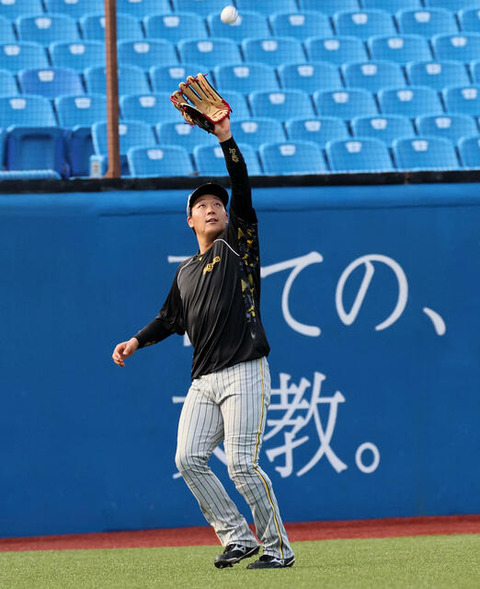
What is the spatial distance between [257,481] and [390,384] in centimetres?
225

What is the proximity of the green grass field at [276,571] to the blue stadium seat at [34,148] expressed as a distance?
2931mm

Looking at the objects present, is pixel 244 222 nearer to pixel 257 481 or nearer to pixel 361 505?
pixel 257 481

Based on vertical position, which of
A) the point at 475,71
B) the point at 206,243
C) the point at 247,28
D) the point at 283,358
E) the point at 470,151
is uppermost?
the point at 247,28

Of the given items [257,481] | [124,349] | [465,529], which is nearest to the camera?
[257,481]

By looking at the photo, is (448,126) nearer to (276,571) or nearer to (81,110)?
(81,110)

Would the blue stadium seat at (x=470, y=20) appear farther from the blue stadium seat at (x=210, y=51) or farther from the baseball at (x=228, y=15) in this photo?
the baseball at (x=228, y=15)

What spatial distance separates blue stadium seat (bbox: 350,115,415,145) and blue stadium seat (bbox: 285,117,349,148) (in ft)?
0.41

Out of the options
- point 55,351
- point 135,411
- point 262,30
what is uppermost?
point 262,30

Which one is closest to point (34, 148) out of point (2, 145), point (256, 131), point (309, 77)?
point (2, 145)

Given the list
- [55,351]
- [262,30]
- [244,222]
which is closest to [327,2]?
[262,30]

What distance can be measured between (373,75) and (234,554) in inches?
256

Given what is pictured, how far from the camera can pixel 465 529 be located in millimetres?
5863

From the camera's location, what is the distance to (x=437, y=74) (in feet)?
32.1

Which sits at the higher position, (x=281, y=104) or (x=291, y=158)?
(x=281, y=104)
